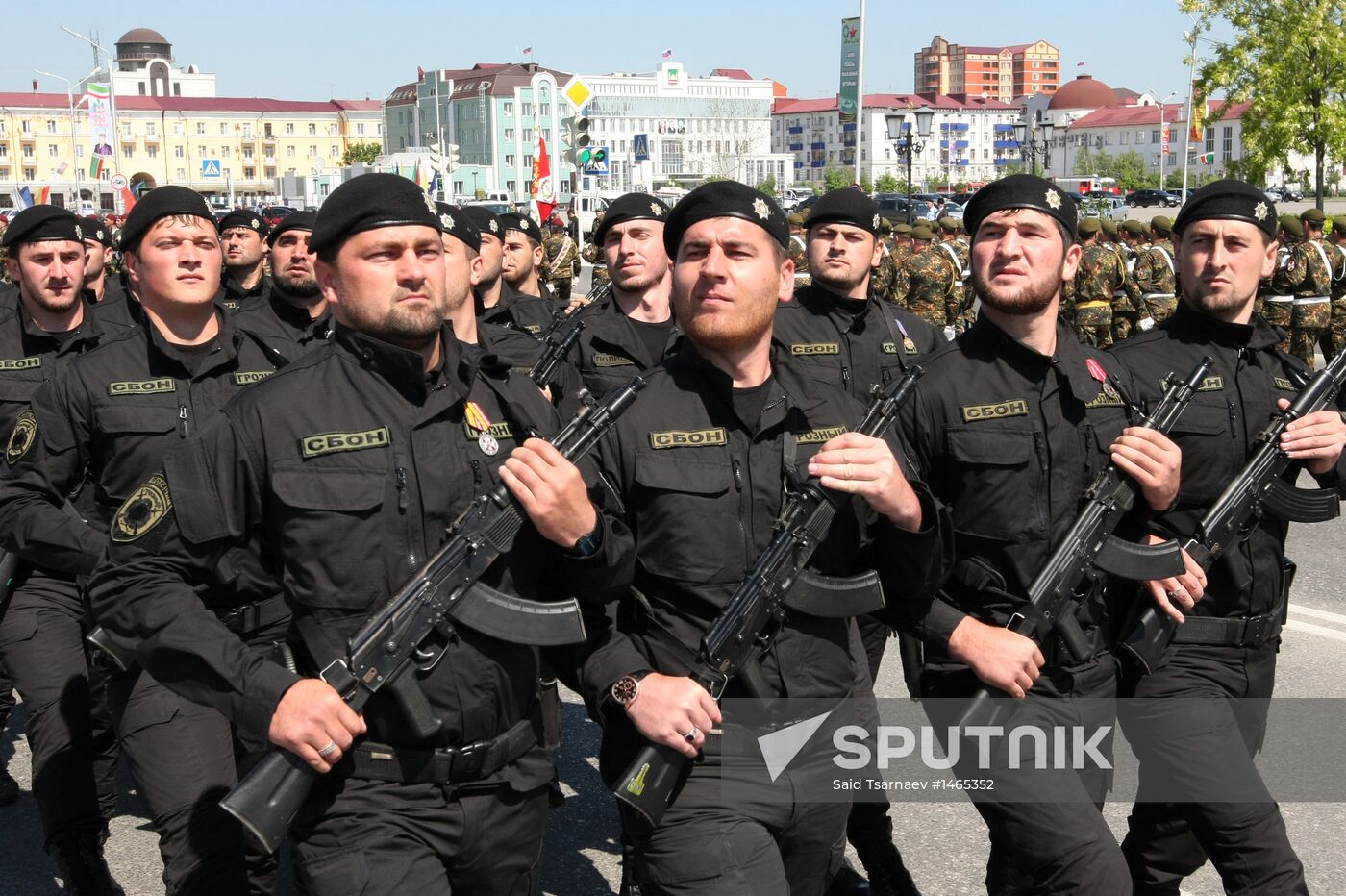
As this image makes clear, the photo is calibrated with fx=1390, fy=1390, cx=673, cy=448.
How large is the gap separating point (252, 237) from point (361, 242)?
22.3ft

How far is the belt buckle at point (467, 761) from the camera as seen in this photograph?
3.00m

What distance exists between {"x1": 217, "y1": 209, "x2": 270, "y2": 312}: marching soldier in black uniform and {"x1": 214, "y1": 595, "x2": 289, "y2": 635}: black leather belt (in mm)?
5599

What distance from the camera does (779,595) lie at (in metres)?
3.22

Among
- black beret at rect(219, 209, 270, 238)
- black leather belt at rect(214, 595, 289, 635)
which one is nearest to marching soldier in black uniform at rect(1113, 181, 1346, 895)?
black leather belt at rect(214, 595, 289, 635)

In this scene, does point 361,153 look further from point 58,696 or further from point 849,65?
point 58,696

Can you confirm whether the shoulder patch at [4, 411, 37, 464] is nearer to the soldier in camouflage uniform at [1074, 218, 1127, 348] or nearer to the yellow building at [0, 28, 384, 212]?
the soldier in camouflage uniform at [1074, 218, 1127, 348]

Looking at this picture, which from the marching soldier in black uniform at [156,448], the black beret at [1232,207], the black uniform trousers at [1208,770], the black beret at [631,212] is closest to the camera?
the black uniform trousers at [1208,770]

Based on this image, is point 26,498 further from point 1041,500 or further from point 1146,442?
point 1146,442

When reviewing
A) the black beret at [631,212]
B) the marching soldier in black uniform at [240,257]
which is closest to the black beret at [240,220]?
the marching soldier in black uniform at [240,257]

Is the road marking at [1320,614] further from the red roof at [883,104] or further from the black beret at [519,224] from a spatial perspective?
the red roof at [883,104]

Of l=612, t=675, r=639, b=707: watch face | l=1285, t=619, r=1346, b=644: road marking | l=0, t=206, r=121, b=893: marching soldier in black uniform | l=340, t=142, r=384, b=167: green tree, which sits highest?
l=340, t=142, r=384, b=167: green tree

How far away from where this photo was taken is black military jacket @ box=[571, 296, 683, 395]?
6785 millimetres

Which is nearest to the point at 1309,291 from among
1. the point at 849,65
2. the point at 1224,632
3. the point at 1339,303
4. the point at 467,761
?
the point at 1339,303

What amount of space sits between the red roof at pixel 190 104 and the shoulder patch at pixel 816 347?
5442 inches
